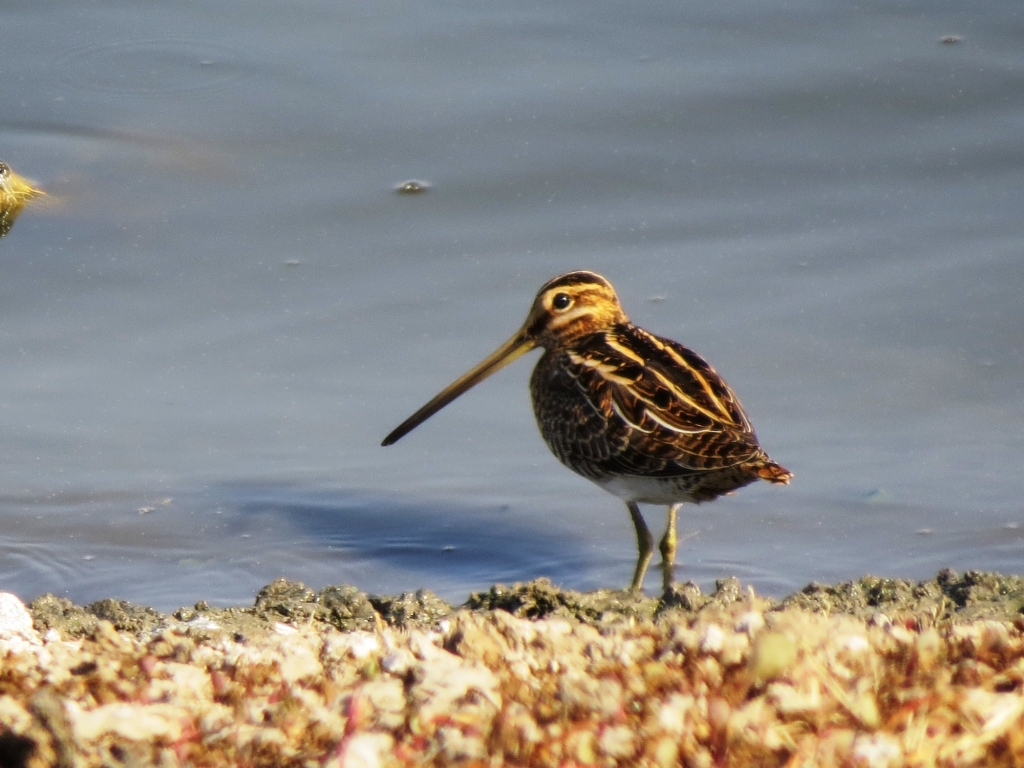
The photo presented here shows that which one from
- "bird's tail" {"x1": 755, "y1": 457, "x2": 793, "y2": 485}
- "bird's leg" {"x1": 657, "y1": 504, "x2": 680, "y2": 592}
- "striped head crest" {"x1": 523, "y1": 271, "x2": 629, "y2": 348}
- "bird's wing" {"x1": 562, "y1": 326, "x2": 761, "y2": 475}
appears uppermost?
"striped head crest" {"x1": 523, "y1": 271, "x2": 629, "y2": 348}

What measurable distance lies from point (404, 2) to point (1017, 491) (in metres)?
4.99

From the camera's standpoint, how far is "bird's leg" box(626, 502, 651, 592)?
17.5 ft

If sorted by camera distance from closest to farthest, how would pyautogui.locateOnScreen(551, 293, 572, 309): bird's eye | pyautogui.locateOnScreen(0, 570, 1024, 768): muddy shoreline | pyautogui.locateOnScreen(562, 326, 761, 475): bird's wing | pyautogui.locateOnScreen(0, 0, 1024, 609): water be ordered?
pyautogui.locateOnScreen(0, 570, 1024, 768): muddy shoreline < pyautogui.locateOnScreen(562, 326, 761, 475): bird's wing < pyautogui.locateOnScreen(0, 0, 1024, 609): water < pyautogui.locateOnScreen(551, 293, 572, 309): bird's eye

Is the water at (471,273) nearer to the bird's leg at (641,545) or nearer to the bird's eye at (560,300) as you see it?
the bird's leg at (641,545)

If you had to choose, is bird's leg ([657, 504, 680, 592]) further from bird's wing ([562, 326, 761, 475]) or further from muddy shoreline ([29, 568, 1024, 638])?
muddy shoreline ([29, 568, 1024, 638])

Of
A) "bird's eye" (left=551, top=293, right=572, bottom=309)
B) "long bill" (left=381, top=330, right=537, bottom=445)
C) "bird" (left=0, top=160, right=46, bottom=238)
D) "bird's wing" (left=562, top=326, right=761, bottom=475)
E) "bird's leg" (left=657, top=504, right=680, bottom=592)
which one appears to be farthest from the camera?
"bird" (left=0, top=160, right=46, bottom=238)

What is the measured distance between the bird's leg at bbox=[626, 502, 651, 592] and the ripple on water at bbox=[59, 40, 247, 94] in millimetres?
4383

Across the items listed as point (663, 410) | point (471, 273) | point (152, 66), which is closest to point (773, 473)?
point (663, 410)

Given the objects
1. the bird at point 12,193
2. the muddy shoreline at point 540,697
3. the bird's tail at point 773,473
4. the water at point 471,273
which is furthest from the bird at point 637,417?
the bird at point 12,193

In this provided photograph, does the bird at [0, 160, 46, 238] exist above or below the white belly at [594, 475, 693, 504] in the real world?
above

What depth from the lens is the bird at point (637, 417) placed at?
5270 mm

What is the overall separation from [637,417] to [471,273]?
207 cm

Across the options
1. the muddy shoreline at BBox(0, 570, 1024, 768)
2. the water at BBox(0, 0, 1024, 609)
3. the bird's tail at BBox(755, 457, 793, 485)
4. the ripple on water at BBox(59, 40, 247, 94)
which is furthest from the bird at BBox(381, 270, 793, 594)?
the ripple on water at BBox(59, 40, 247, 94)

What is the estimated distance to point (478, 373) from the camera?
6156mm
